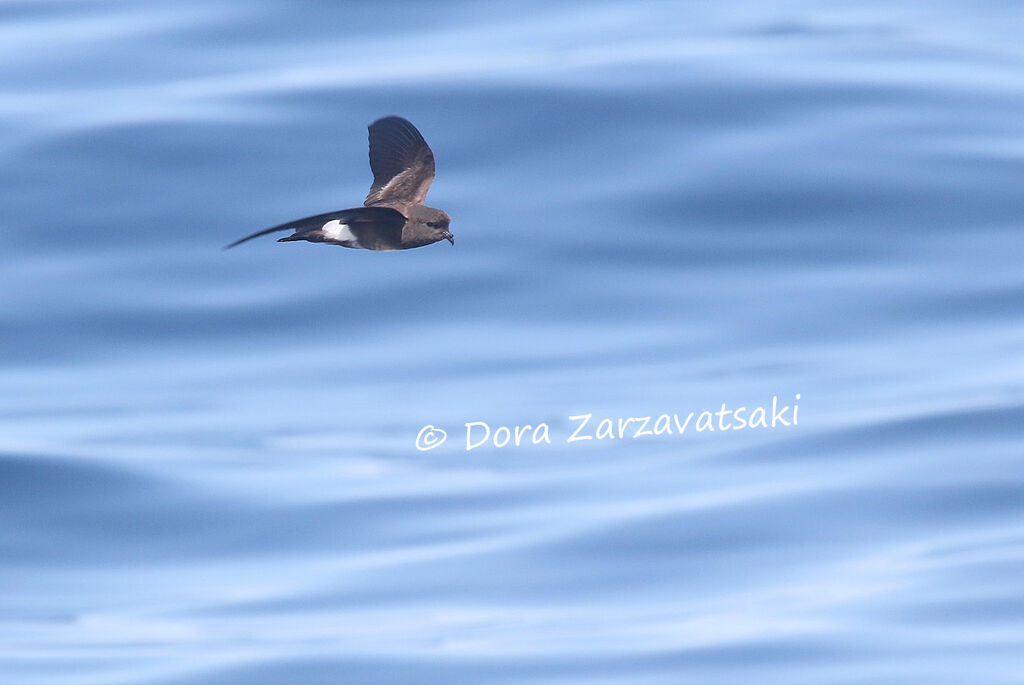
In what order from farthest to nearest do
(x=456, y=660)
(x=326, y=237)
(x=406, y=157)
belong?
(x=456, y=660)
(x=406, y=157)
(x=326, y=237)

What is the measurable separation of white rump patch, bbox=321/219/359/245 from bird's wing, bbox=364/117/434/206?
1.91 meters

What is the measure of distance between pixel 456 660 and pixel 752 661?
3114 mm

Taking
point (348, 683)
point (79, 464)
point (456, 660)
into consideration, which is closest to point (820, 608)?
point (456, 660)

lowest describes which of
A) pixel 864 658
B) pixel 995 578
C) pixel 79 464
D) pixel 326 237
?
pixel 326 237

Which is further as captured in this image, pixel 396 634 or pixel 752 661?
pixel 396 634

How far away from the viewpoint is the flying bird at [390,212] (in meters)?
8.52

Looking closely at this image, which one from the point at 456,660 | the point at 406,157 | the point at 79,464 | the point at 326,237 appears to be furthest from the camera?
the point at 79,464

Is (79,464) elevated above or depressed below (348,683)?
above

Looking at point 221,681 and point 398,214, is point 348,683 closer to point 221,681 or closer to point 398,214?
point 221,681

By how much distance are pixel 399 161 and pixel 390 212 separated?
2.03 metres

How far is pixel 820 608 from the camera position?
67.4 ft

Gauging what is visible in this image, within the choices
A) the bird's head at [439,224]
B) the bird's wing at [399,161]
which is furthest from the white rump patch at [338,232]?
the bird's wing at [399,161]

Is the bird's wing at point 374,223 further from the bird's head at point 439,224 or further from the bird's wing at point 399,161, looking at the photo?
the bird's wing at point 399,161

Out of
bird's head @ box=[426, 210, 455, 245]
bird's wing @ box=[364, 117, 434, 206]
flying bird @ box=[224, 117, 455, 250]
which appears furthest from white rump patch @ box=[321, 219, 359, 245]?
bird's wing @ box=[364, 117, 434, 206]
